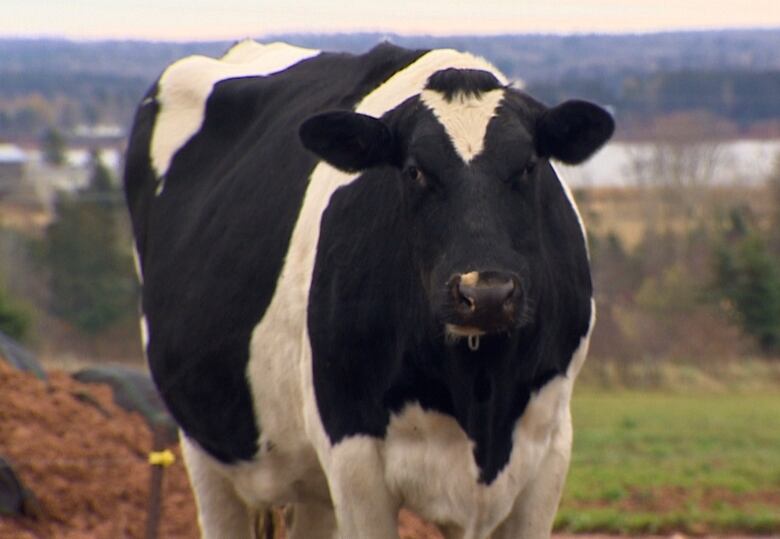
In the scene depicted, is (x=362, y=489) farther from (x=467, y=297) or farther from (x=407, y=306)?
(x=467, y=297)

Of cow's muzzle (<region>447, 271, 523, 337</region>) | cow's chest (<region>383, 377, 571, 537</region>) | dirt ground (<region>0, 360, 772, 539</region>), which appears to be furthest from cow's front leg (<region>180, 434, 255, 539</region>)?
cow's muzzle (<region>447, 271, 523, 337</region>)

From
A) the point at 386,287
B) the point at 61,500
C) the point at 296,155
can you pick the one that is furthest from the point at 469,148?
the point at 61,500

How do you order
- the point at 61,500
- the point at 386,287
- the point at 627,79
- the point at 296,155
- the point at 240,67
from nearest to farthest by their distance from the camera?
the point at 386,287
the point at 296,155
the point at 240,67
the point at 61,500
the point at 627,79

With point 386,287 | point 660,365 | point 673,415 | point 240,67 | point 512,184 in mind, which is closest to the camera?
point 512,184

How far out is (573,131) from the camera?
4.48 metres

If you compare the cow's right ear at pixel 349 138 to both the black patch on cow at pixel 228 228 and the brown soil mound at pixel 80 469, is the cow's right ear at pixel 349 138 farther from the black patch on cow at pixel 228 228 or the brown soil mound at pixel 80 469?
the brown soil mound at pixel 80 469

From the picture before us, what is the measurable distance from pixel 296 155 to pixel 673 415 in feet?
50.0

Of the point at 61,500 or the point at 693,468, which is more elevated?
the point at 61,500

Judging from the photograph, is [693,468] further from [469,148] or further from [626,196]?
[626,196]

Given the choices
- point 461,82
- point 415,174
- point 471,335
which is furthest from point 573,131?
point 471,335

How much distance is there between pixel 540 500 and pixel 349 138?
121 centimetres

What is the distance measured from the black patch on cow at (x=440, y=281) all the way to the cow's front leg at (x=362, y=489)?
50 mm

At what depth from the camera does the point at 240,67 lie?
22.8 ft

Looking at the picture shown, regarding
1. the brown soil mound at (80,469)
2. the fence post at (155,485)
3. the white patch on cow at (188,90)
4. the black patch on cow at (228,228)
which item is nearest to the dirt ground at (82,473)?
the brown soil mound at (80,469)
